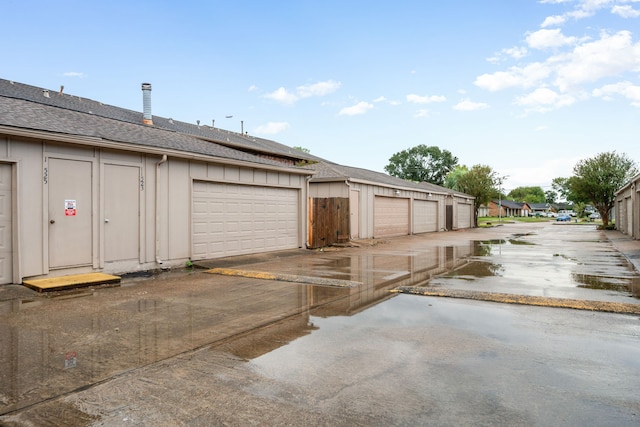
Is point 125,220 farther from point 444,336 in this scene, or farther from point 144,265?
point 444,336

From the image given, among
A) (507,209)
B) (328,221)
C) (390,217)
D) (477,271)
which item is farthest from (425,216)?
(507,209)

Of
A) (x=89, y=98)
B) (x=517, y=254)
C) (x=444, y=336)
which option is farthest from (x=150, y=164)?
(x=89, y=98)

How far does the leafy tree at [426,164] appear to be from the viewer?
256ft

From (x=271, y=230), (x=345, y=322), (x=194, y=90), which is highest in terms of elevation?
(x=194, y=90)

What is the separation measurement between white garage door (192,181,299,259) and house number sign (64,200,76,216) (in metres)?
3.02

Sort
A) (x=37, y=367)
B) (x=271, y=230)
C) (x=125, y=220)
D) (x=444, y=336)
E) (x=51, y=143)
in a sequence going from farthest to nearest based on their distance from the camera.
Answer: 1. (x=271, y=230)
2. (x=125, y=220)
3. (x=51, y=143)
4. (x=444, y=336)
5. (x=37, y=367)

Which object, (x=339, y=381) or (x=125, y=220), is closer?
(x=339, y=381)

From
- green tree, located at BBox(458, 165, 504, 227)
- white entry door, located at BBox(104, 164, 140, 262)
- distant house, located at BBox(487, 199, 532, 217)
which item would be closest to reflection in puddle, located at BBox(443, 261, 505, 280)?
white entry door, located at BBox(104, 164, 140, 262)

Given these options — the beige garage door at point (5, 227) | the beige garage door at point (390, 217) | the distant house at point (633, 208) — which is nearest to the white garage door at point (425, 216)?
the beige garage door at point (390, 217)

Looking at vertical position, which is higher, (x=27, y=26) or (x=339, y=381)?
(x=27, y=26)

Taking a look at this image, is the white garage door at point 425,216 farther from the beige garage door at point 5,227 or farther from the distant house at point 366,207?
the beige garage door at point 5,227

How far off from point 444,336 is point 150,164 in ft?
26.2

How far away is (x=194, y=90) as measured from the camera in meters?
24.5

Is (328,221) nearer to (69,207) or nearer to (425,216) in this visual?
(69,207)
